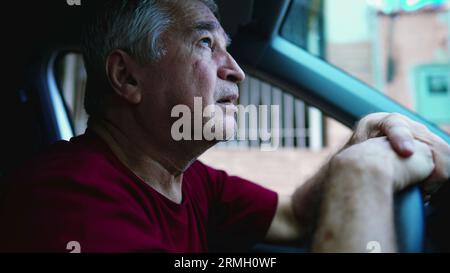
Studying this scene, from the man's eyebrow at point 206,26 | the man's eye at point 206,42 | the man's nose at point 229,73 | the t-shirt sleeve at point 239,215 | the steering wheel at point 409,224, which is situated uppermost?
the man's eyebrow at point 206,26

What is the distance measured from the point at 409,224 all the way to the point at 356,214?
87mm

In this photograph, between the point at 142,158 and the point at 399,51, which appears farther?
the point at 399,51

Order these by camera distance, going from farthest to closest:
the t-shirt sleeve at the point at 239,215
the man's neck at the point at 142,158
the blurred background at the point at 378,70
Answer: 1. the blurred background at the point at 378,70
2. the t-shirt sleeve at the point at 239,215
3. the man's neck at the point at 142,158

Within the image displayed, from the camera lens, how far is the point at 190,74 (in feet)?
3.66

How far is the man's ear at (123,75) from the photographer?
112 cm

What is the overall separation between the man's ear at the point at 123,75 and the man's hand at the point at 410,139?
544mm

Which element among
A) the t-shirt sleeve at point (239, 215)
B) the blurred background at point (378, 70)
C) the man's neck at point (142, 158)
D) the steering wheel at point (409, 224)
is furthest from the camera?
the blurred background at point (378, 70)

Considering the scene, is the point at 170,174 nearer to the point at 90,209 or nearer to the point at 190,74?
the point at 190,74

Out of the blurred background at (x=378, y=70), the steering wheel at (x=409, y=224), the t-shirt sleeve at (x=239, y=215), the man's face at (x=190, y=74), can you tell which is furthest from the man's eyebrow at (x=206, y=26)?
the blurred background at (x=378, y=70)

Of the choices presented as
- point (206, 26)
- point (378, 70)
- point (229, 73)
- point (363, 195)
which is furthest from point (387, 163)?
point (378, 70)

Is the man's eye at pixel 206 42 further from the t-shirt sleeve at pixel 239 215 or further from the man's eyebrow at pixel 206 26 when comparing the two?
the t-shirt sleeve at pixel 239 215

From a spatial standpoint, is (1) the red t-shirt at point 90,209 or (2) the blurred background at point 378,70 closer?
(1) the red t-shirt at point 90,209
